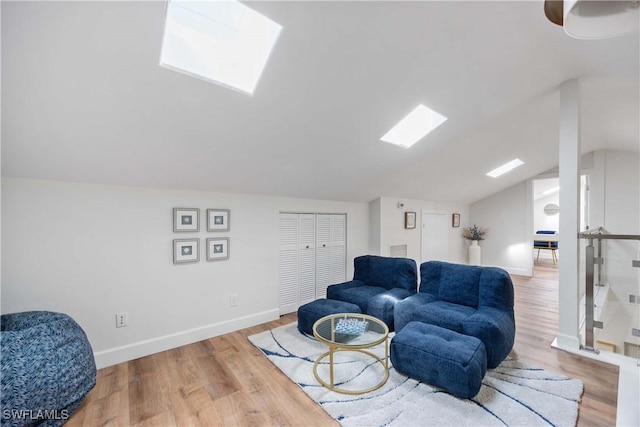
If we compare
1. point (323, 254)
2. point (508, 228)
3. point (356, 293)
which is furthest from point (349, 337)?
point (508, 228)

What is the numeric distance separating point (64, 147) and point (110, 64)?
2.91ft

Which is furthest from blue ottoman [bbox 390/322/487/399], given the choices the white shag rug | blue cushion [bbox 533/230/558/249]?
blue cushion [bbox 533/230/558/249]

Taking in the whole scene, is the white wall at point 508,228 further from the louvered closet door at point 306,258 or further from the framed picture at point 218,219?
the framed picture at point 218,219

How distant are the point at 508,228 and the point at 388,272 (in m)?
4.52

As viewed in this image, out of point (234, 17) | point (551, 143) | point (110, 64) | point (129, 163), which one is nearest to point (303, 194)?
point (129, 163)

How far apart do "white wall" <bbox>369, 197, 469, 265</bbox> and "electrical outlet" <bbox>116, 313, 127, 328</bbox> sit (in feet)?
11.7

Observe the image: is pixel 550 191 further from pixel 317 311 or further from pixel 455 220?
pixel 317 311

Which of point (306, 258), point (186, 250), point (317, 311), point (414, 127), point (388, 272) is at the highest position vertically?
point (414, 127)

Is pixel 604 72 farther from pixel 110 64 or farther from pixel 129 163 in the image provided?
pixel 129 163

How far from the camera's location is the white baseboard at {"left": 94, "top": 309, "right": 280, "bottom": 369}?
8.18 feet

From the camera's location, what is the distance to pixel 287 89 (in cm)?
207

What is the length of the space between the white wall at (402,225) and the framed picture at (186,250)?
294 centimetres

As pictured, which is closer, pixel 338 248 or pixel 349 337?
pixel 349 337

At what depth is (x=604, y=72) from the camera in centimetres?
261
